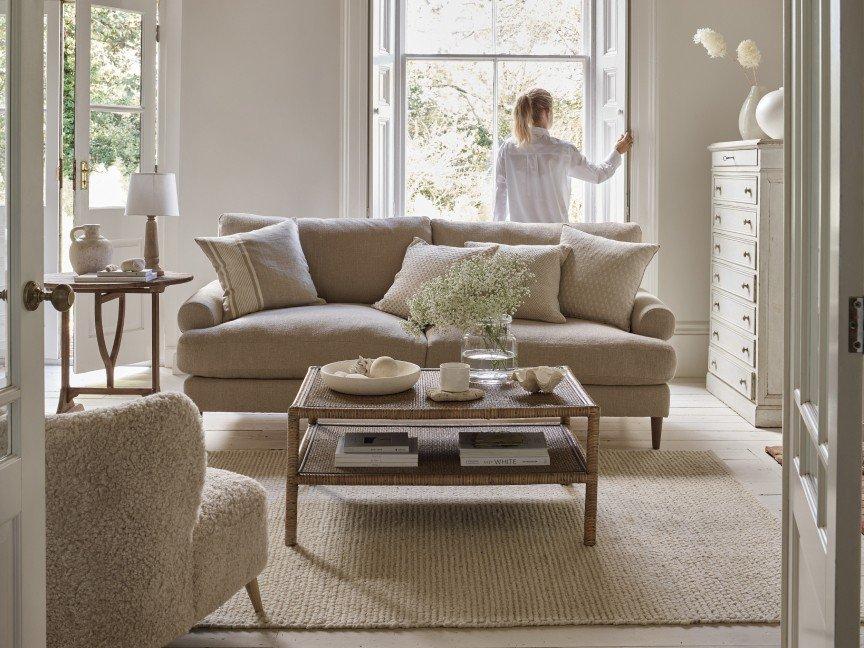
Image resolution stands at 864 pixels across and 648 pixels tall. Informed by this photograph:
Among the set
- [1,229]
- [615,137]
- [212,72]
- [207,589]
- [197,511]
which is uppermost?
[212,72]

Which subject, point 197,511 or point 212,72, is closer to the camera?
point 197,511

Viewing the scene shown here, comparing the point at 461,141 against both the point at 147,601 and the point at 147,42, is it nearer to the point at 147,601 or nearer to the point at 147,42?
the point at 147,42

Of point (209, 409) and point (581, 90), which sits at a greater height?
point (581, 90)

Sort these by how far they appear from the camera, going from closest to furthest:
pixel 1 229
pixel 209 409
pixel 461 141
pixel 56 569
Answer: pixel 1 229
pixel 56 569
pixel 209 409
pixel 461 141

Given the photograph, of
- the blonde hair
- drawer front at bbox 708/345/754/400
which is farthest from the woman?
drawer front at bbox 708/345/754/400

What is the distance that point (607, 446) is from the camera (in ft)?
15.0

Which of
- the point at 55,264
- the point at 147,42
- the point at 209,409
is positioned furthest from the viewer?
the point at 55,264

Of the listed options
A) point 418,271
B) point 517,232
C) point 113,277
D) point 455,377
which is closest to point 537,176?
point 517,232

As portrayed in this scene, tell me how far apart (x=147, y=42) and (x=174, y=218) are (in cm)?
103

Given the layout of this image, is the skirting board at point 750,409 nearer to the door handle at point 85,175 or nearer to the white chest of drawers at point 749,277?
the white chest of drawers at point 749,277

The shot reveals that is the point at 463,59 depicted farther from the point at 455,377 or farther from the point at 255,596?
the point at 255,596

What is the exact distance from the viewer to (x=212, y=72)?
6.08m

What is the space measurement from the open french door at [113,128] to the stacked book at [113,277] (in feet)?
2.72

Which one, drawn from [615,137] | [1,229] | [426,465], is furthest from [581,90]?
[1,229]
